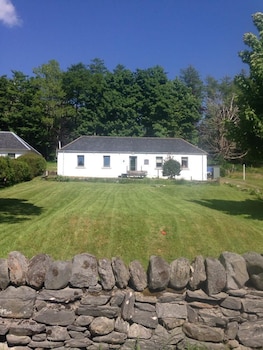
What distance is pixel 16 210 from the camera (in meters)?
14.4

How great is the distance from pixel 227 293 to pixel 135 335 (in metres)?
1.21

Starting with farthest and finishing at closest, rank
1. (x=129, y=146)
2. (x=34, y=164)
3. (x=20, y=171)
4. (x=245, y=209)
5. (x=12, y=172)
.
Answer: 1. (x=129, y=146)
2. (x=34, y=164)
3. (x=20, y=171)
4. (x=12, y=172)
5. (x=245, y=209)

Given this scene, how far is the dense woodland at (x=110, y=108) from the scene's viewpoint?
175ft

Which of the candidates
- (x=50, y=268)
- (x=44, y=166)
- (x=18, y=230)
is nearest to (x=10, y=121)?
(x=44, y=166)

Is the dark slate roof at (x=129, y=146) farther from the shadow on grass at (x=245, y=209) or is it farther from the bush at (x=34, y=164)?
the shadow on grass at (x=245, y=209)

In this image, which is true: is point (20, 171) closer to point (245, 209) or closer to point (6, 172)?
point (6, 172)

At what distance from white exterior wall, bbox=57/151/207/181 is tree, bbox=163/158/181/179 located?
1.68 meters

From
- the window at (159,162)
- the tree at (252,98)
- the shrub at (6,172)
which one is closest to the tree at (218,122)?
the window at (159,162)

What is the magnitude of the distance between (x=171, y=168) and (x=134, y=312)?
32896 mm

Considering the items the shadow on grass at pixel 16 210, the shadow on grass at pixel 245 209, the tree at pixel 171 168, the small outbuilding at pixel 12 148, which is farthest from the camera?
the small outbuilding at pixel 12 148

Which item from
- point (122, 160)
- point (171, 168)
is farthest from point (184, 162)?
point (122, 160)

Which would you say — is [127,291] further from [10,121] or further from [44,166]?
[10,121]

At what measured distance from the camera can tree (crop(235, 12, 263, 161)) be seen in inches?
548

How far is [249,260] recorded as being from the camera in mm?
4445
